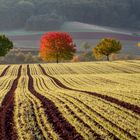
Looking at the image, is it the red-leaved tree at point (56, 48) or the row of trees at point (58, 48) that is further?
the red-leaved tree at point (56, 48)

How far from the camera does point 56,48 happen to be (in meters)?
112

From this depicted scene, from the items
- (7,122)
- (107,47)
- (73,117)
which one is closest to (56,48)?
(107,47)

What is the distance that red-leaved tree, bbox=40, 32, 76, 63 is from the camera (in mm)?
111000

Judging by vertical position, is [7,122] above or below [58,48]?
above

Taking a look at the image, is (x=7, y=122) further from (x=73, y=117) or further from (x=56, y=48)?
(x=56, y=48)

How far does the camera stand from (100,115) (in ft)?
77.8

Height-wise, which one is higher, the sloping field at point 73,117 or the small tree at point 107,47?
the sloping field at point 73,117

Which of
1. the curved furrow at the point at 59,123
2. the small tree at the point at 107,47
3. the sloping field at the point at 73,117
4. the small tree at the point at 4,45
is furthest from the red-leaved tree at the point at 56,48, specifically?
the curved furrow at the point at 59,123

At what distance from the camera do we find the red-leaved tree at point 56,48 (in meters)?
111

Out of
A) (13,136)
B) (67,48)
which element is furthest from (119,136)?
(67,48)

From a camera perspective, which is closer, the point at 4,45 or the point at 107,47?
the point at 4,45

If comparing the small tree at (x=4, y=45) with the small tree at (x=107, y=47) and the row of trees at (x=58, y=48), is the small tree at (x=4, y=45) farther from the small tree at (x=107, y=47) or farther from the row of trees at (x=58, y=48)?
the small tree at (x=107, y=47)

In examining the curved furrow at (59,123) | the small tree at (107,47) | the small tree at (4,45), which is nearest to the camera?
the curved furrow at (59,123)

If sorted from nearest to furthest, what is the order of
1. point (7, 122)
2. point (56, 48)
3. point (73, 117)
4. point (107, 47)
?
point (7, 122), point (73, 117), point (107, 47), point (56, 48)
